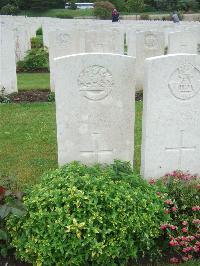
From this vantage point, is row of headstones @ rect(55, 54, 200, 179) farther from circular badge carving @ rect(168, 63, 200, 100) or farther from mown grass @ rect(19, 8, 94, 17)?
mown grass @ rect(19, 8, 94, 17)

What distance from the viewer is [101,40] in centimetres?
1102

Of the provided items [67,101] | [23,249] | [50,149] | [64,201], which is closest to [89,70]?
[67,101]

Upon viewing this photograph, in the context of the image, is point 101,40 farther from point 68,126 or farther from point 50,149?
point 68,126

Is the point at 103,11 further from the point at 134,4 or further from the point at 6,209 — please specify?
the point at 6,209

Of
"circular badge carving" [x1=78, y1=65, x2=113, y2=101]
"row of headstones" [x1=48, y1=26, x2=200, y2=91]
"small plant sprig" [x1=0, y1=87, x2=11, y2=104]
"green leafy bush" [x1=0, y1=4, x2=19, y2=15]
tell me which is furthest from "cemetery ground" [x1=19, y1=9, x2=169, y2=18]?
"circular badge carving" [x1=78, y1=65, x2=113, y2=101]

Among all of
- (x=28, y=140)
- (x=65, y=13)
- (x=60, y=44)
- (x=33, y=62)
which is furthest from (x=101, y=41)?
(x=65, y=13)

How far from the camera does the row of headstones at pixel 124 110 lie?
4.68 m

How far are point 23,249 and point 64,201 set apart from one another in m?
0.55

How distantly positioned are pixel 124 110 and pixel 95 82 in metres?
0.47

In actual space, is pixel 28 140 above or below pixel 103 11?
below

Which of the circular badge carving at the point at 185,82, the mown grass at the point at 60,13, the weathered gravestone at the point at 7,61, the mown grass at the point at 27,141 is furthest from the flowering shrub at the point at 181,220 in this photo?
the mown grass at the point at 60,13

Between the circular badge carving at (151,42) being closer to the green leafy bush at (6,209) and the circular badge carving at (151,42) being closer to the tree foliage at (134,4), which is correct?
the green leafy bush at (6,209)

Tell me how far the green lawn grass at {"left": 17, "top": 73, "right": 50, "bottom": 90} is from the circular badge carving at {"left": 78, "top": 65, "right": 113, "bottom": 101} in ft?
23.2

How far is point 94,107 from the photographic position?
4.83 metres
